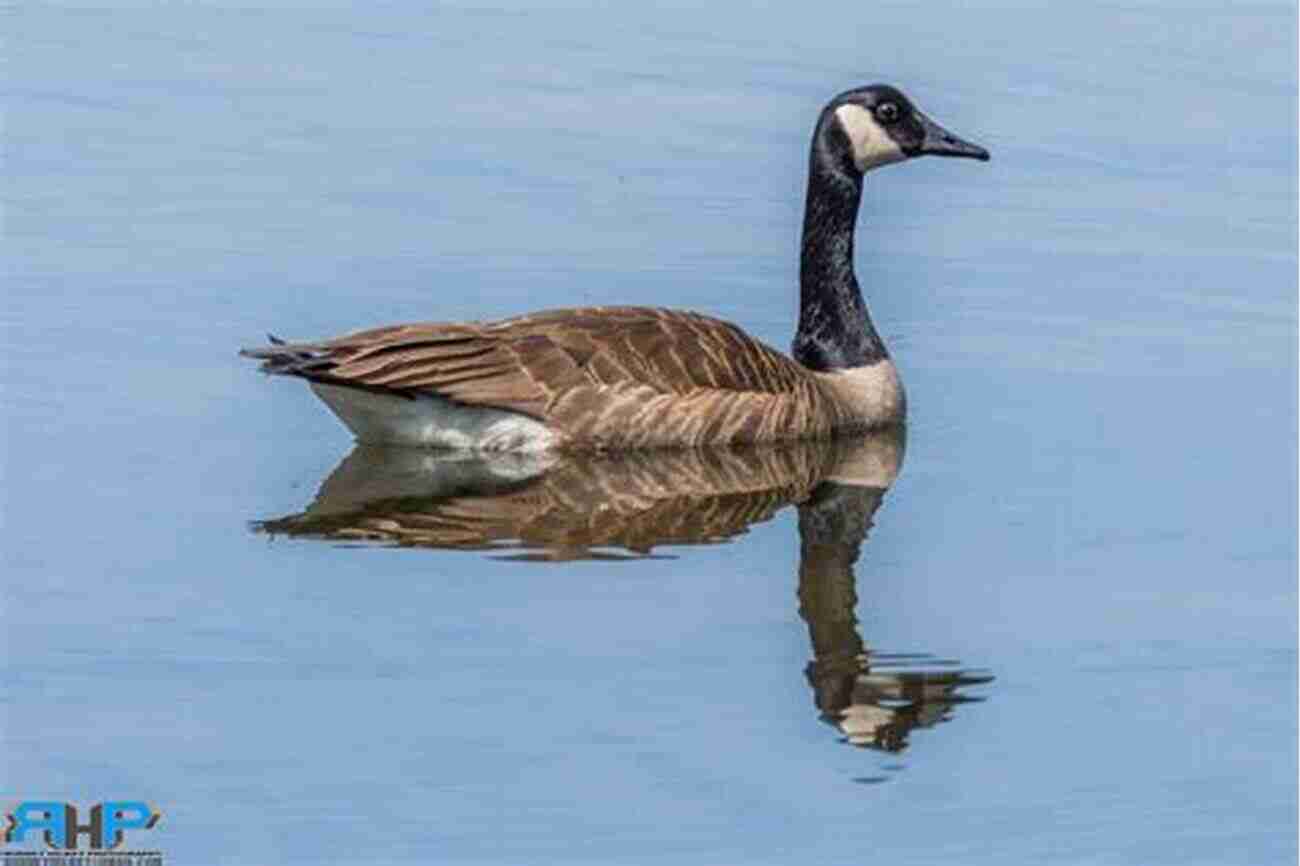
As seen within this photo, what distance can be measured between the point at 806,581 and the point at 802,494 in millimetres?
1796

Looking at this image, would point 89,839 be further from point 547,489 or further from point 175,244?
point 175,244

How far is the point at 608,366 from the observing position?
61.5 ft

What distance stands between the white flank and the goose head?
2.61 meters

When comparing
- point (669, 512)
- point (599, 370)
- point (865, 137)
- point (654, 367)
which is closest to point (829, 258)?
point (865, 137)

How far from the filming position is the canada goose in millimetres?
18172

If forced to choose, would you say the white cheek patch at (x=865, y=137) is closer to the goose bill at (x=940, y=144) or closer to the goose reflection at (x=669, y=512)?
the goose bill at (x=940, y=144)

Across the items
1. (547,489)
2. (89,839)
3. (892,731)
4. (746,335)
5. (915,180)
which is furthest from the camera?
(915,180)

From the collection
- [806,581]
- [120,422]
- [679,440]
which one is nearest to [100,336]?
[120,422]

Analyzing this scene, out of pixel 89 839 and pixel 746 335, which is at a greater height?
pixel 746 335

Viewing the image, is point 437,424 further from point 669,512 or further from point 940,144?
point 940,144

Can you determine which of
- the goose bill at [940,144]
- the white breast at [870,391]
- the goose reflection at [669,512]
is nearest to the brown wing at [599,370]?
the goose reflection at [669,512]

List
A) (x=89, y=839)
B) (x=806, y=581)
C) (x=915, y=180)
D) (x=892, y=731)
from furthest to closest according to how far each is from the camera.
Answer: (x=915, y=180) < (x=806, y=581) < (x=892, y=731) < (x=89, y=839)

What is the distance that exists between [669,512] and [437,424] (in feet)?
4.61

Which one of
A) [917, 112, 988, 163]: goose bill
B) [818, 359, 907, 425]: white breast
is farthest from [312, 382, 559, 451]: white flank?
[917, 112, 988, 163]: goose bill
